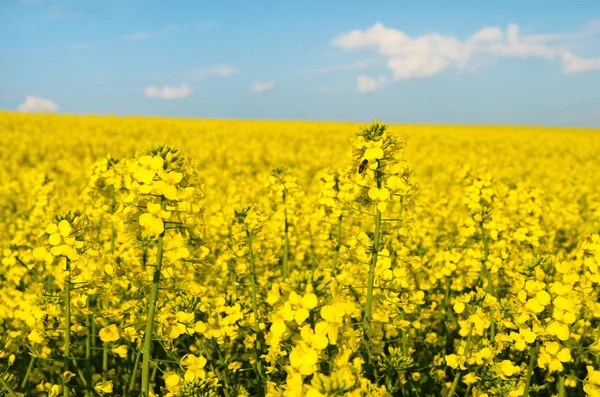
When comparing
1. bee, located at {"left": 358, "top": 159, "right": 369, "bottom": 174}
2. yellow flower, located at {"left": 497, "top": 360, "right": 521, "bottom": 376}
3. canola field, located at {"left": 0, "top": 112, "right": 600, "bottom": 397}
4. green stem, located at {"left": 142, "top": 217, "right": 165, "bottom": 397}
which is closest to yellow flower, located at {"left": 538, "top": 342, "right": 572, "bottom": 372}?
canola field, located at {"left": 0, "top": 112, "right": 600, "bottom": 397}

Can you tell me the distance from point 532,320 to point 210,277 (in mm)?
3767

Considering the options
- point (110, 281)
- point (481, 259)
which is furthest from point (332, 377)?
point (481, 259)

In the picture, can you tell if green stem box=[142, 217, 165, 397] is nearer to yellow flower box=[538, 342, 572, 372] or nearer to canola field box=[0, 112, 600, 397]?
canola field box=[0, 112, 600, 397]

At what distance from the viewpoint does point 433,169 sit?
61.4 ft

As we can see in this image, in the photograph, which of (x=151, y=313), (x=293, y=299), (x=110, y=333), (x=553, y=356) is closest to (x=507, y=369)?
(x=553, y=356)

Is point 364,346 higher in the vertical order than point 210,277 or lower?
higher

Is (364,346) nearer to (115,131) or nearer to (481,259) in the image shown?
(481,259)

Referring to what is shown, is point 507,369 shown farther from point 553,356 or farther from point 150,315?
point 150,315

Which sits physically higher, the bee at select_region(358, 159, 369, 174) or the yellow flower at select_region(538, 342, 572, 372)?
the bee at select_region(358, 159, 369, 174)

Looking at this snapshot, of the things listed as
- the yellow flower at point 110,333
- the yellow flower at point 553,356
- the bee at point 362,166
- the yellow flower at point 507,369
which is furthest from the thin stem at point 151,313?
the yellow flower at point 507,369

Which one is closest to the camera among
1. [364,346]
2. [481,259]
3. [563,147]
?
[364,346]

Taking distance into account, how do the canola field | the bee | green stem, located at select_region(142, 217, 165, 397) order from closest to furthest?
1. the canola field
2. green stem, located at select_region(142, 217, 165, 397)
3. the bee

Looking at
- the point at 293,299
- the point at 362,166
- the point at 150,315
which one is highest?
the point at 362,166

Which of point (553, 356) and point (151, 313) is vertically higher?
point (151, 313)
